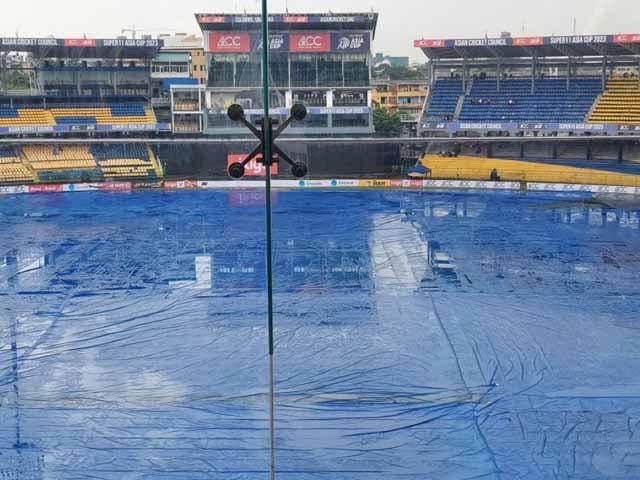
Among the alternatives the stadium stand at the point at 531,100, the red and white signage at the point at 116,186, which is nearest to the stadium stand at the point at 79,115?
the red and white signage at the point at 116,186

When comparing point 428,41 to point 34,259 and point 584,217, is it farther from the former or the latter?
point 34,259

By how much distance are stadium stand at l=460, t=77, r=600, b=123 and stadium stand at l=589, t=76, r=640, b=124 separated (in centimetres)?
71

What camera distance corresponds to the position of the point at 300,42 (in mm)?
53938

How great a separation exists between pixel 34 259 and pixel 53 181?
24457 mm

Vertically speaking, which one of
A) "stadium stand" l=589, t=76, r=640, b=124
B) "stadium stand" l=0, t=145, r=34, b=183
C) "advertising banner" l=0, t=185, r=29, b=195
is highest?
"stadium stand" l=589, t=76, r=640, b=124

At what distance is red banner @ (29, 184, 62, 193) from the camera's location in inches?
1980

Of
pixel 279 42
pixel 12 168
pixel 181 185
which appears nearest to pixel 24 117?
pixel 12 168

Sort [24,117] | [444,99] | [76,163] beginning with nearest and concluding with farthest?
[76,163] → [24,117] → [444,99]

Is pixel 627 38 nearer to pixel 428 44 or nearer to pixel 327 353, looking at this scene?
pixel 428 44

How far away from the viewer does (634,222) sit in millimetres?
36562

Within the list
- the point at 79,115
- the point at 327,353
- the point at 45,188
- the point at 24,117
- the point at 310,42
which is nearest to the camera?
the point at 327,353

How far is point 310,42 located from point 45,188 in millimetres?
20174

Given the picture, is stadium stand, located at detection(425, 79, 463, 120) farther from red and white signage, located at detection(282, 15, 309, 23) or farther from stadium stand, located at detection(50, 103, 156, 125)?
stadium stand, located at detection(50, 103, 156, 125)

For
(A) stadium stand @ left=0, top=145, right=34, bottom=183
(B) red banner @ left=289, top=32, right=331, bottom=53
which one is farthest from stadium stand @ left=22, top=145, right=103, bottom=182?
(B) red banner @ left=289, top=32, right=331, bottom=53
